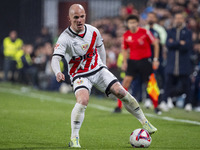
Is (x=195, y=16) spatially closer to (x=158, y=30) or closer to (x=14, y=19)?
(x=158, y=30)

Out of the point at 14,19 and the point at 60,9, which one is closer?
the point at 14,19

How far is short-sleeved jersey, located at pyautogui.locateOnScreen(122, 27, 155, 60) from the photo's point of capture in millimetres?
12828

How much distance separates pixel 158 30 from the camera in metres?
16.2

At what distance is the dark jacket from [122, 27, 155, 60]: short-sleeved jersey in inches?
52.0

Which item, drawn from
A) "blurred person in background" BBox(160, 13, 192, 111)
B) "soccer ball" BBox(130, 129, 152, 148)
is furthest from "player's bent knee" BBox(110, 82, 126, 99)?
"blurred person in background" BBox(160, 13, 192, 111)

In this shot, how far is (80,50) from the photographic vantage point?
8.11 meters

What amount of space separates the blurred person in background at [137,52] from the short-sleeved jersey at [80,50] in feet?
14.8

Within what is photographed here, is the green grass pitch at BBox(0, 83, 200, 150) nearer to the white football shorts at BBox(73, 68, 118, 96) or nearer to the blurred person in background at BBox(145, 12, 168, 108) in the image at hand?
the white football shorts at BBox(73, 68, 118, 96)

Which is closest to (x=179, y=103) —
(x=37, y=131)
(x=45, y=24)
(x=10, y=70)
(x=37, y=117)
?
(x=37, y=117)

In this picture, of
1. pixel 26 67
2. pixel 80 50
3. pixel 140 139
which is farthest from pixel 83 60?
pixel 26 67

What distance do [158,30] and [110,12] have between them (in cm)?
1107

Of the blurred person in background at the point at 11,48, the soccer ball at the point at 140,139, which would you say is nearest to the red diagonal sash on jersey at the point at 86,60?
the soccer ball at the point at 140,139

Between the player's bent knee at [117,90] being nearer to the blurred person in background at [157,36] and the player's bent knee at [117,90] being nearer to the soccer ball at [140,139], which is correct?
the soccer ball at [140,139]

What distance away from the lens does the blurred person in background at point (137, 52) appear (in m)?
12.8
